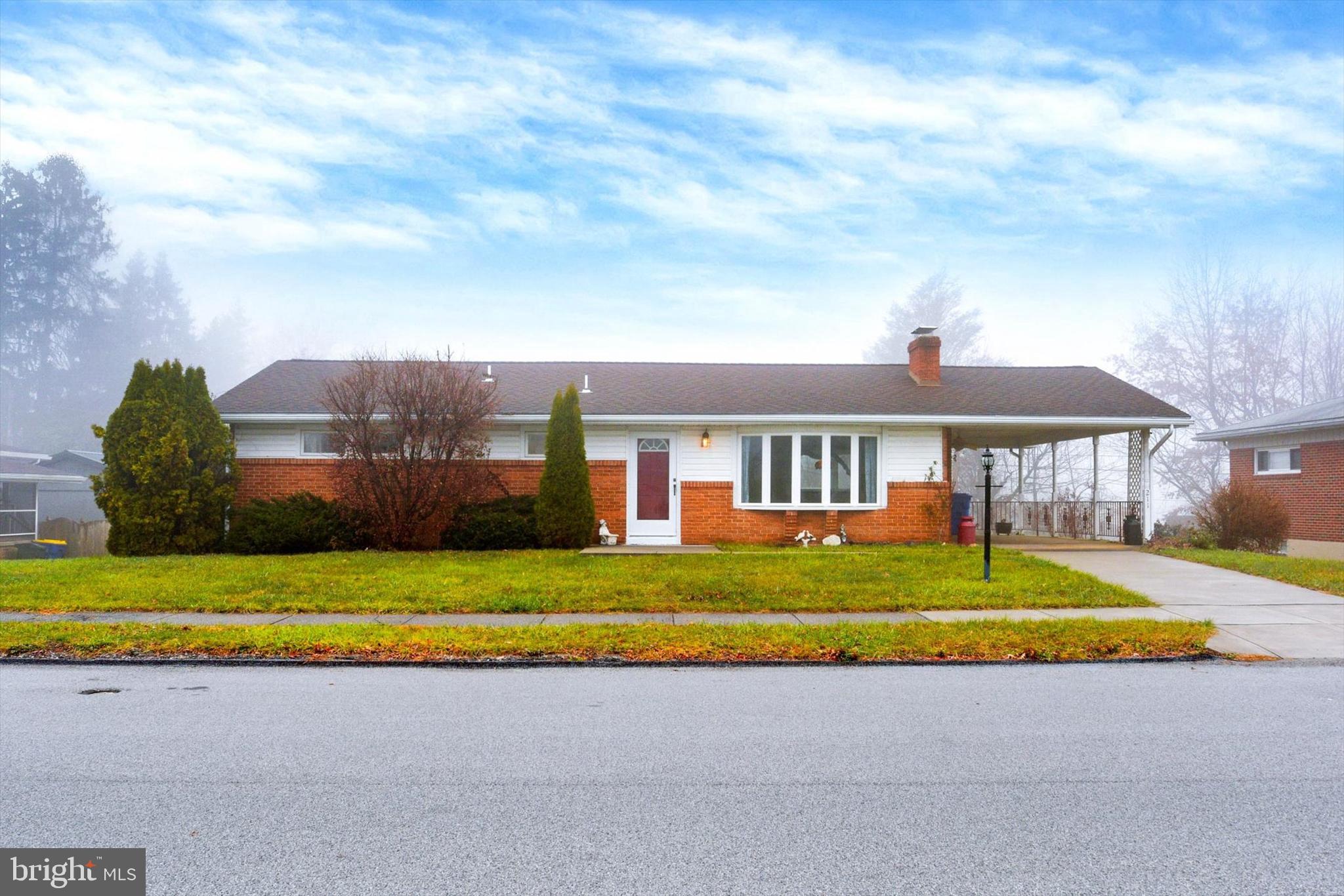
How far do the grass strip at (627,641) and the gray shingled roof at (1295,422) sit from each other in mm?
16777

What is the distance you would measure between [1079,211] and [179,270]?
65.0 metres

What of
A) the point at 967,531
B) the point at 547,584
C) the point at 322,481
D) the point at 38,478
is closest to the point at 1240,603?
the point at 967,531

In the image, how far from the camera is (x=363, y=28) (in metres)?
18.8

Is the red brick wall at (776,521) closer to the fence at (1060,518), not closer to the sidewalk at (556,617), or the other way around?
the fence at (1060,518)

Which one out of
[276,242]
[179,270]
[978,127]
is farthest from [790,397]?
[179,270]

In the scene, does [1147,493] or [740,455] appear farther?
[1147,493]

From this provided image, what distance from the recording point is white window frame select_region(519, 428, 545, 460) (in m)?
19.3

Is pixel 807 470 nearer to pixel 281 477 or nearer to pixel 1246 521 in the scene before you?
pixel 1246 521

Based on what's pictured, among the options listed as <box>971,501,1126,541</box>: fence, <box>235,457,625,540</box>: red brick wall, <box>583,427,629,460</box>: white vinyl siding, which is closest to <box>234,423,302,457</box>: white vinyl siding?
<box>235,457,625,540</box>: red brick wall

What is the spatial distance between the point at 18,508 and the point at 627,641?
2794 cm

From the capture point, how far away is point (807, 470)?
19.2m

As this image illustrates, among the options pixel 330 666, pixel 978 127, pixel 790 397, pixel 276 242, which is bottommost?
pixel 330 666

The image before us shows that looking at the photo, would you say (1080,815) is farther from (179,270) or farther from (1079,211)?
(179,270)

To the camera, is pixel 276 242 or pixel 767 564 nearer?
pixel 767 564
